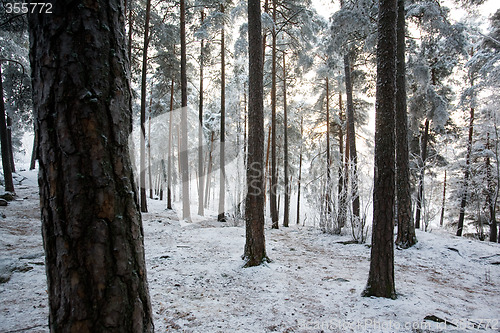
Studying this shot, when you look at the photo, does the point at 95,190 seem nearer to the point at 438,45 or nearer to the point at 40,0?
the point at 40,0

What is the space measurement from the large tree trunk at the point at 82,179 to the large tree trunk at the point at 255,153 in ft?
12.2

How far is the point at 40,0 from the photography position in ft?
3.20

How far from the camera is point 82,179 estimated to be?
3.03 feet

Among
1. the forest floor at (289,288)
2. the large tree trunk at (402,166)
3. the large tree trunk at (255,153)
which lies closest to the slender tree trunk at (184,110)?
the forest floor at (289,288)

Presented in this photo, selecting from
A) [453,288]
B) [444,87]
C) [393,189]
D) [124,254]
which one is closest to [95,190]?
[124,254]

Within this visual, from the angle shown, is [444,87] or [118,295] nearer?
[118,295]

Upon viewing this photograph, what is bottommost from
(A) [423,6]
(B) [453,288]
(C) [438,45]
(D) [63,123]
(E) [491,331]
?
(B) [453,288]

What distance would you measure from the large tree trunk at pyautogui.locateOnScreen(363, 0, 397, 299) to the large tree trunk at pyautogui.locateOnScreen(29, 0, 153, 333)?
3.13 m

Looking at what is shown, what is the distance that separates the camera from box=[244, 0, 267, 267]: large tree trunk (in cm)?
470

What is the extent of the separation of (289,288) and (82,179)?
349 centimetres

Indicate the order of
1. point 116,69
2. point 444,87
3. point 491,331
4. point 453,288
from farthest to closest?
point 444,87 → point 453,288 → point 491,331 → point 116,69

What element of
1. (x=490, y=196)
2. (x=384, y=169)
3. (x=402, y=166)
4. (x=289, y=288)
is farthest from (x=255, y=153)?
(x=490, y=196)

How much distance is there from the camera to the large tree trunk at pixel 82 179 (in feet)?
2.96

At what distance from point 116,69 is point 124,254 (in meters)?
0.78
